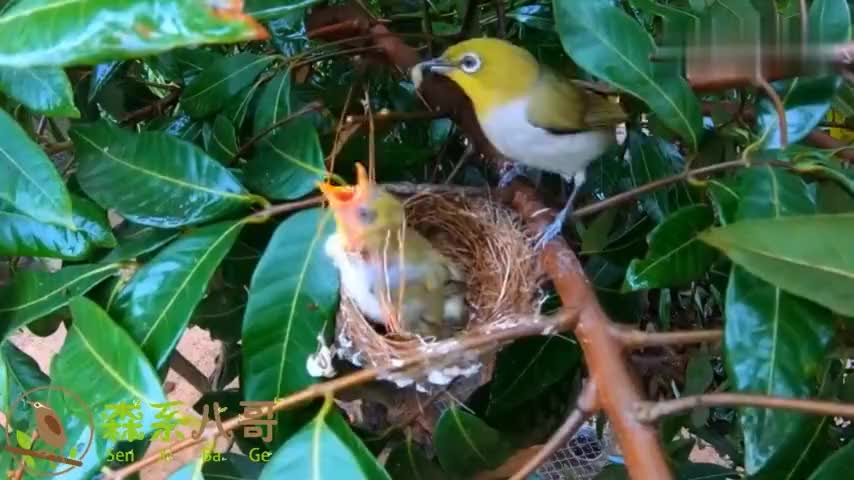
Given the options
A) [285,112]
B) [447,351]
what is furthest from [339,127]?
[447,351]

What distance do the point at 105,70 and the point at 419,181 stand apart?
13.3 inches

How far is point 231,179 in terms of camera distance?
67cm

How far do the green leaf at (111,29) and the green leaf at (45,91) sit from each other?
0.32 feet

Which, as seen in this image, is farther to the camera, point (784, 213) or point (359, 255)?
point (359, 255)

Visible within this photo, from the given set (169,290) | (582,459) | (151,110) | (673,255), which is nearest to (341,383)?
A: (169,290)

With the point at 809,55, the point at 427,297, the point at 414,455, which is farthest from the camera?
the point at 427,297

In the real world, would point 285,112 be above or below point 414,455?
above

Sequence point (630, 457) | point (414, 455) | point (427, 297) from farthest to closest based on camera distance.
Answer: point (427, 297) < point (414, 455) < point (630, 457)

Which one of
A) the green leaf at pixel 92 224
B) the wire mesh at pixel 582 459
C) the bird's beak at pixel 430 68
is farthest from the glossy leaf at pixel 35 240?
the wire mesh at pixel 582 459

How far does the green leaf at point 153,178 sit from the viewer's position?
0.66 metres

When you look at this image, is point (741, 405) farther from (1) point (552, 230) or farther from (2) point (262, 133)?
(2) point (262, 133)

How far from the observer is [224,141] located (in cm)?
75

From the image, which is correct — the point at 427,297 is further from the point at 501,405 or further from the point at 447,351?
the point at 447,351

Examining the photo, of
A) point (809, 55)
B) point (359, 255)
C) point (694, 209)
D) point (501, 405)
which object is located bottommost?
point (501, 405)
